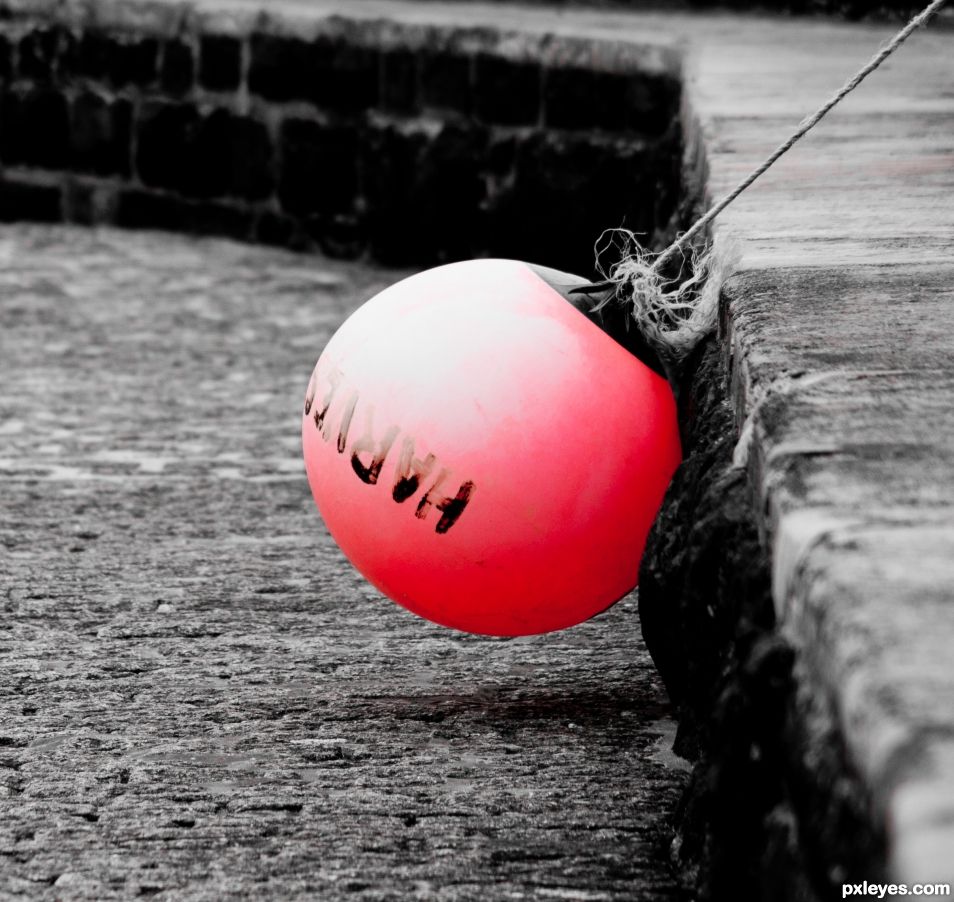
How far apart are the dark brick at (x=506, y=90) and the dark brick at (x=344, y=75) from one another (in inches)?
18.1

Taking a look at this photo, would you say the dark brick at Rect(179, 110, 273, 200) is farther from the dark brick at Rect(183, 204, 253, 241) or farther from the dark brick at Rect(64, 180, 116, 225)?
the dark brick at Rect(64, 180, 116, 225)

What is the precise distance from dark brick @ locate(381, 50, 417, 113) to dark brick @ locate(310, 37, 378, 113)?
44mm

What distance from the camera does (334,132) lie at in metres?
6.07

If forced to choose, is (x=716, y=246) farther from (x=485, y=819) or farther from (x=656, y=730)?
(x=485, y=819)

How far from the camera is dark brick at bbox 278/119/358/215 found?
609 centimetres

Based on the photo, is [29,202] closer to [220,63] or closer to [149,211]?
[149,211]

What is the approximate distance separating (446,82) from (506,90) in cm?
27

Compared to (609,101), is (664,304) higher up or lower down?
higher up

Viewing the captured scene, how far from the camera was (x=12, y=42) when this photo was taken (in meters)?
6.76

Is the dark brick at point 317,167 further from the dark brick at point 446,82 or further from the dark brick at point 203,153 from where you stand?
the dark brick at point 446,82

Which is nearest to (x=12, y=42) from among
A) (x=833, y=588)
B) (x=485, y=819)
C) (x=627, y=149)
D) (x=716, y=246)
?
(x=627, y=149)

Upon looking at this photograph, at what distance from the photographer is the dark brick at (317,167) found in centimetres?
609

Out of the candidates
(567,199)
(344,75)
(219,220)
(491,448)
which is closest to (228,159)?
(219,220)

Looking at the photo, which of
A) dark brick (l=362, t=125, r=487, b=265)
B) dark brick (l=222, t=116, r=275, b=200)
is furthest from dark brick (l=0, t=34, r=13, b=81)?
dark brick (l=362, t=125, r=487, b=265)
